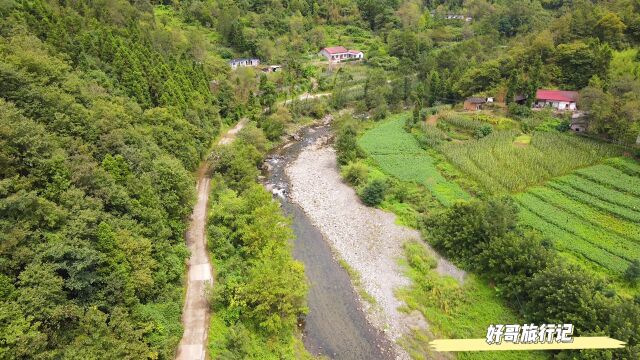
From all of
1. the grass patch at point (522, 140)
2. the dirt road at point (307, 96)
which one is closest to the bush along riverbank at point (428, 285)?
the grass patch at point (522, 140)

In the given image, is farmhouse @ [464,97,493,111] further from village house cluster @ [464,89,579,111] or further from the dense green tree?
the dense green tree

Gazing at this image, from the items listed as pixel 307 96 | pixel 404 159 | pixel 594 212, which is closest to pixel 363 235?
pixel 404 159

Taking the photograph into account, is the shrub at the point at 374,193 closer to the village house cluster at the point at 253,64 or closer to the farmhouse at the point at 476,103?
the farmhouse at the point at 476,103

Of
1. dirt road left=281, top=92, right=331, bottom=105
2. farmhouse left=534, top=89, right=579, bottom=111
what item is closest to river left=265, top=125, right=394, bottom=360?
dirt road left=281, top=92, right=331, bottom=105

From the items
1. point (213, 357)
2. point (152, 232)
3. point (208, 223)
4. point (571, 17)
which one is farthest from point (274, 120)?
point (571, 17)

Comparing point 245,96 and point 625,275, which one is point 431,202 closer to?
point 625,275

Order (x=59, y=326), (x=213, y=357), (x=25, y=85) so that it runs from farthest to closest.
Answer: (x=25, y=85) → (x=213, y=357) → (x=59, y=326)

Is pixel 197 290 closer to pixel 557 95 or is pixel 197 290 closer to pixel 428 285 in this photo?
pixel 428 285
